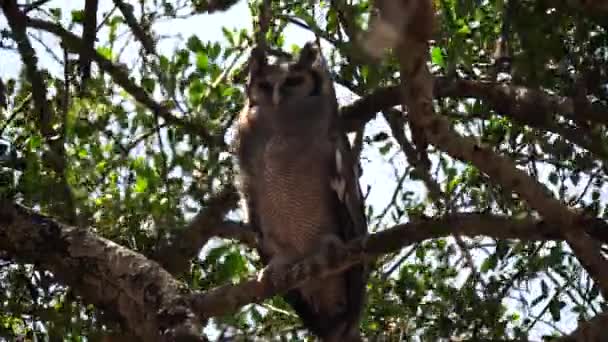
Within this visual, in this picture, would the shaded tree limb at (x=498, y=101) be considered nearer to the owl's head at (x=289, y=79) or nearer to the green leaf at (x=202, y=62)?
the owl's head at (x=289, y=79)

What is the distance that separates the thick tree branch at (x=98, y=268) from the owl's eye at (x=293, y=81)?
186cm

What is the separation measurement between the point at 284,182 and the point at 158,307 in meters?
1.51

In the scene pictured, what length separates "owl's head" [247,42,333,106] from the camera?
484 cm

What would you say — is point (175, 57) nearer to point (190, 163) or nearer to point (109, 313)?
point (190, 163)

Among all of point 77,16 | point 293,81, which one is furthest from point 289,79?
point 77,16

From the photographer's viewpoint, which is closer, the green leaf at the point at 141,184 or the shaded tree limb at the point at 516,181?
the shaded tree limb at the point at 516,181

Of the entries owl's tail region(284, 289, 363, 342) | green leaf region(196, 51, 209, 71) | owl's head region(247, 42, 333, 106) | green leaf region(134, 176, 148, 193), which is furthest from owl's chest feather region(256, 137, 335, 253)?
green leaf region(134, 176, 148, 193)

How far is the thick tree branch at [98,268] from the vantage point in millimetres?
3195

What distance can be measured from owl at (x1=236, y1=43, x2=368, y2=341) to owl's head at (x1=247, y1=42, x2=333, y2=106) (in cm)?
6

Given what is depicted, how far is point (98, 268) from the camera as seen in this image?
3297 mm

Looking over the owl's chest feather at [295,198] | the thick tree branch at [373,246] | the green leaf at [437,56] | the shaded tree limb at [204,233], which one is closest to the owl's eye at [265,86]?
the owl's chest feather at [295,198]

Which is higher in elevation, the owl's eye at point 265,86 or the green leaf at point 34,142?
the owl's eye at point 265,86

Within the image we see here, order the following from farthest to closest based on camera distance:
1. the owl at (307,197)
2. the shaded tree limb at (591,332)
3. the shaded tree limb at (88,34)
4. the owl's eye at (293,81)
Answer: the owl's eye at (293,81)
the owl at (307,197)
the shaded tree limb at (88,34)
the shaded tree limb at (591,332)

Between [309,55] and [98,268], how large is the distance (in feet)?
6.38
